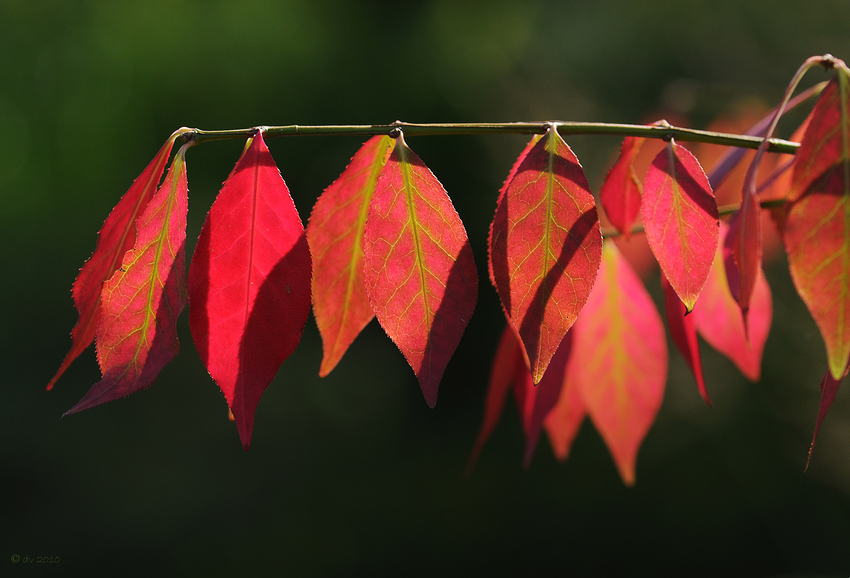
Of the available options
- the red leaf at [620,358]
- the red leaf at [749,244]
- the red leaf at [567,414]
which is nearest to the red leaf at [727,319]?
the red leaf at [620,358]

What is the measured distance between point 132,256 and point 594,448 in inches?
128

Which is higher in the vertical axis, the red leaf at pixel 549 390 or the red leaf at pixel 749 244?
A: the red leaf at pixel 749 244

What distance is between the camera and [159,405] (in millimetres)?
3197

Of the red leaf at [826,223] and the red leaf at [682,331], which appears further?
the red leaf at [682,331]

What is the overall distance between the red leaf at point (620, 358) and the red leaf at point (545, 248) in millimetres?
256

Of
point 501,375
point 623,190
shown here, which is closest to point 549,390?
point 501,375

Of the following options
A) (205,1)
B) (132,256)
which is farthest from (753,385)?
(205,1)

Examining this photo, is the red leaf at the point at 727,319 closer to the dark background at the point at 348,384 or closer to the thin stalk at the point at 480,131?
the thin stalk at the point at 480,131

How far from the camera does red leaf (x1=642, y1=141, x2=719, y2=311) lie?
12.0 inches

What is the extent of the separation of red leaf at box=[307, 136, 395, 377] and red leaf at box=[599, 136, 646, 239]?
0.19 meters

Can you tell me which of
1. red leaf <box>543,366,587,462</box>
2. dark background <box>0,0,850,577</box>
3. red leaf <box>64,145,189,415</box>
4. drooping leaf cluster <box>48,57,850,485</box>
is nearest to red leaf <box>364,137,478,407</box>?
drooping leaf cluster <box>48,57,850,485</box>

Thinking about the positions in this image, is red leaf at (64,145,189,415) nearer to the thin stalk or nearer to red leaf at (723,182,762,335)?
the thin stalk

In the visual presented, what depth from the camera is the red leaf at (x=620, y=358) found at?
1.77 ft

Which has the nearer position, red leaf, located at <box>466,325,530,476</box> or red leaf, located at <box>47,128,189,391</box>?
red leaf, located at <box>47,128,189,391</box>
